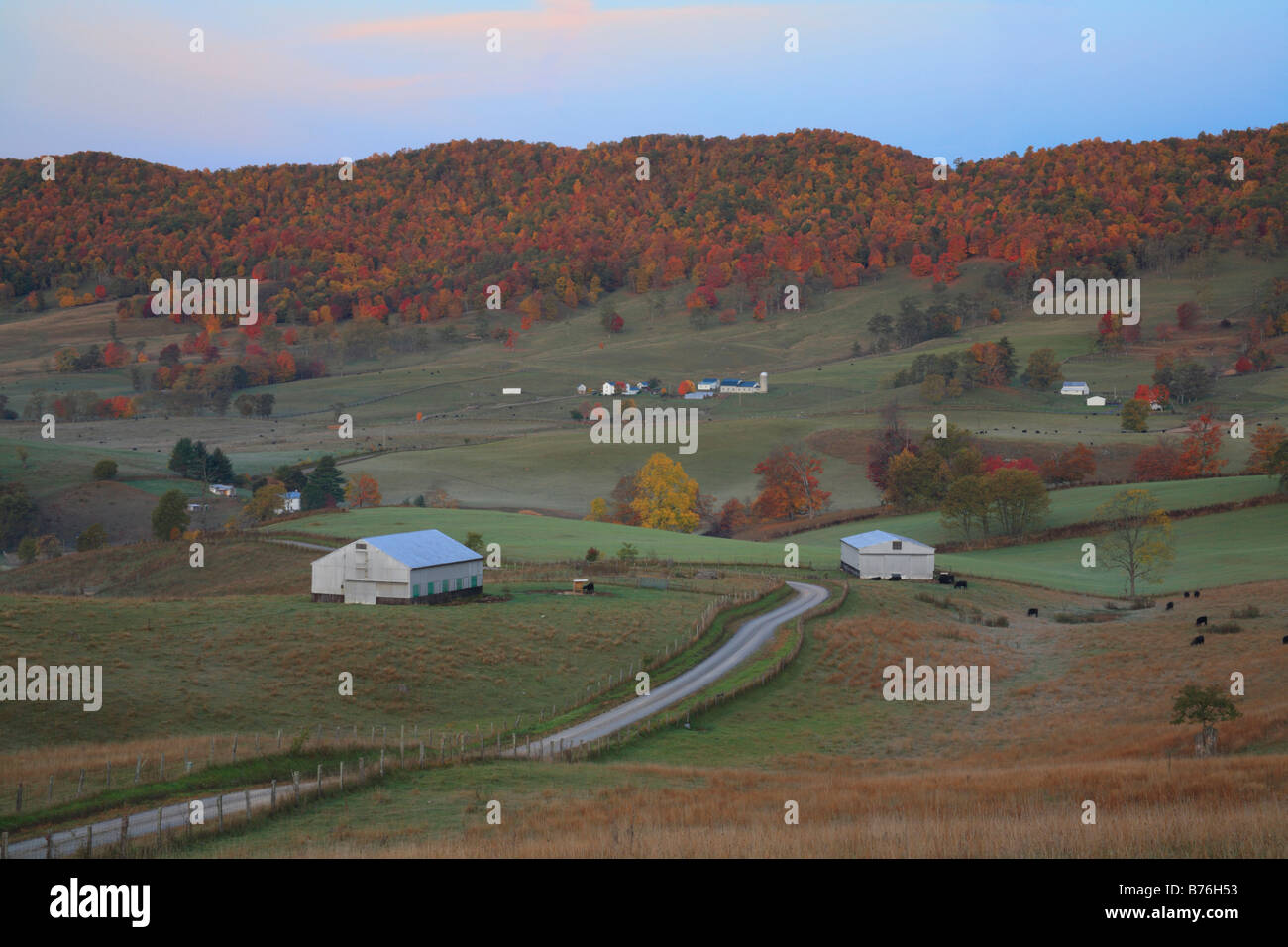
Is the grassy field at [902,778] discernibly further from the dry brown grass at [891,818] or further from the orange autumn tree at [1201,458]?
the orange autumn tree at [1201,458]

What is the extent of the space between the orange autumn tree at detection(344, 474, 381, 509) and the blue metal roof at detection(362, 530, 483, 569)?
5515 centimetres

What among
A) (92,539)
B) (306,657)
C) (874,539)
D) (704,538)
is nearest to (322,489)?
(92,539)

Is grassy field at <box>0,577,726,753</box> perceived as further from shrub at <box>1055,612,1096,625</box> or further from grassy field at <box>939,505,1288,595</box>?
grassy field at <box>939,505,1288,595</box>

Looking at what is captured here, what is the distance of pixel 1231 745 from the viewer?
→ 1112 inches

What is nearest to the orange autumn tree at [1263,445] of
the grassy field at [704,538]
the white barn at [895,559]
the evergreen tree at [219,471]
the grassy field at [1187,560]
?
the grassy field at [704,538]

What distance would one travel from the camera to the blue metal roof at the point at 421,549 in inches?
2303

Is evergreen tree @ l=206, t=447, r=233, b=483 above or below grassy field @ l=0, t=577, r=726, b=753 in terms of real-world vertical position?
above

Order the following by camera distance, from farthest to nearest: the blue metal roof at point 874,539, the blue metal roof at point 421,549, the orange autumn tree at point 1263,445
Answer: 1. the orange autumn tree at point 1263,445
2. the blue metal roof at point 874,539
3. the blue metal roof at point 421,549

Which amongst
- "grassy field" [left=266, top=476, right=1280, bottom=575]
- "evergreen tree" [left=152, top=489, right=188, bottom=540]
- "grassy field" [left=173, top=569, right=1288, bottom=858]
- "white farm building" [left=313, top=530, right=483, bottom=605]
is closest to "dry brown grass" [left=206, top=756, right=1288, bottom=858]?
"grassy field" [left=173, top=569, right=1288, bottom=858]

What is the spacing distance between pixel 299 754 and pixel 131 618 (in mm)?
25120

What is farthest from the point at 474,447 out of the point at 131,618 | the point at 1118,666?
the point at 1118,666

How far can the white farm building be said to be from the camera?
190ft

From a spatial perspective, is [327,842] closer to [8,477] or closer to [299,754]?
[299,754]

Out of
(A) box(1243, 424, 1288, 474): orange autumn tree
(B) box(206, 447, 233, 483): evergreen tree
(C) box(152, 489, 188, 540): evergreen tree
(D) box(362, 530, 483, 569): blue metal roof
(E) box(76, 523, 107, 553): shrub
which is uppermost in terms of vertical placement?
(A) box(1243, 424, 1288, 474): orange autumn tree
